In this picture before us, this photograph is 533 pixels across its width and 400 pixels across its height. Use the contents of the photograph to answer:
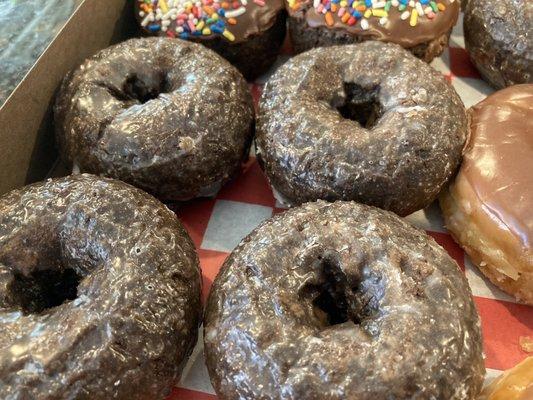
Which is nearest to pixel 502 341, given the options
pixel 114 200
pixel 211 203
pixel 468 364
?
pixel 468 364

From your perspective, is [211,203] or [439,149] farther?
[211,203]

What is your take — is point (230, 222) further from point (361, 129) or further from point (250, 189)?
point (361, 129)

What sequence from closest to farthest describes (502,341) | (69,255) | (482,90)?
1. (69,255)
2. (502,341)
3. (482,90)

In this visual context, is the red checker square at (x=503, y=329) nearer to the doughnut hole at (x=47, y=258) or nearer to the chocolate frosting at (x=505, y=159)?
the chocolate frosting at (x=505, y=159)

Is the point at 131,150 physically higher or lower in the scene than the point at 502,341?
higher

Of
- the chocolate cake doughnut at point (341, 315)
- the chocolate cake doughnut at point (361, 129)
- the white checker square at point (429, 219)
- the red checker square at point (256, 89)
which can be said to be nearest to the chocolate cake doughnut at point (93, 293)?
the chocolate cake doughnut at point (341, 315)

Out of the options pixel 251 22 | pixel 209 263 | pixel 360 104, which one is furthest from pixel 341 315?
pixel 251 22

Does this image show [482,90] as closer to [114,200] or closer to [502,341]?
[502,341]
